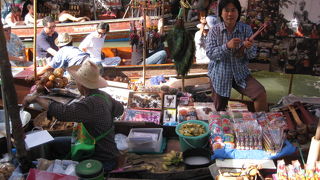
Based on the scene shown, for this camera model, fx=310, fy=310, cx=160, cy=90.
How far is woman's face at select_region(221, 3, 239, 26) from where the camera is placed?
148 inches

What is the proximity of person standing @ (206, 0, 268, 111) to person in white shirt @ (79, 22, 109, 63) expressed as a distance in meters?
3.09

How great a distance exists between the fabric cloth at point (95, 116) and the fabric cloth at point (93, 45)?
356 cm

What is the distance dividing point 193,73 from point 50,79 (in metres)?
2.74

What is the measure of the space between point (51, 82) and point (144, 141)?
73.5 inches

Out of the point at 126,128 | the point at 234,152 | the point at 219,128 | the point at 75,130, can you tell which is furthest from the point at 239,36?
the point at 75,130

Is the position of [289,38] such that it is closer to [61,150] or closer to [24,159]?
[61,150]

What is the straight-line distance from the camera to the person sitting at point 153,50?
6.33 metres

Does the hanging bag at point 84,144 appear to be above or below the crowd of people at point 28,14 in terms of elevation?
below

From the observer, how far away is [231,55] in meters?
3.91

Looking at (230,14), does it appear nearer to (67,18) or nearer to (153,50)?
(153,50)

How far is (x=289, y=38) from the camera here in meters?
4.77

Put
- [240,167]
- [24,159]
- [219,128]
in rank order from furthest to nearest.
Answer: [219,128] → [240,167] → [24,159]

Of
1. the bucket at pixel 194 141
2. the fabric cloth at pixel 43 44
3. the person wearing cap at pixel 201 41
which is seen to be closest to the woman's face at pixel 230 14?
the bucket at pixel 194 141

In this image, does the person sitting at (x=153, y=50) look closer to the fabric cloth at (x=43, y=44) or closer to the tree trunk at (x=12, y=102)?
the fabric cloth at (x=43, y=44)
